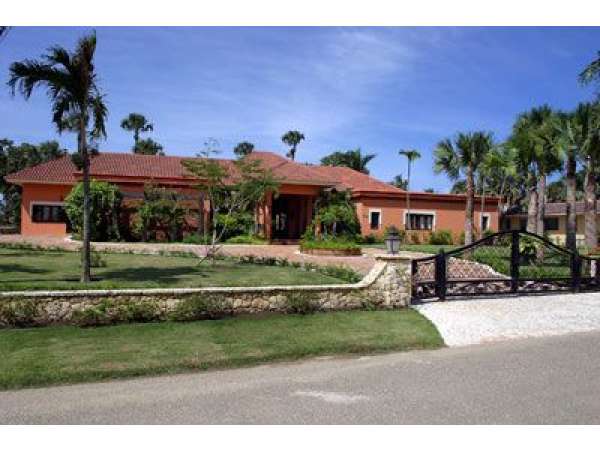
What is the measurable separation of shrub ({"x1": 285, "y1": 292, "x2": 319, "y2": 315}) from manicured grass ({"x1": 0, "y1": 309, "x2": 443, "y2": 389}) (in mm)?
215

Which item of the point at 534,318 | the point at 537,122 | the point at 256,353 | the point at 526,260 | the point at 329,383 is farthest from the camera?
the point at 537,122

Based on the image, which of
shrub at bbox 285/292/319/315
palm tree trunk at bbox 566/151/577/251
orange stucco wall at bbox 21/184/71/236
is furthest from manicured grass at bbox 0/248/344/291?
palm tree trunk at bbox 566/151/577/251

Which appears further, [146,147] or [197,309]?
[146,147]

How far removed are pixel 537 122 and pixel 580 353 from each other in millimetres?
22662

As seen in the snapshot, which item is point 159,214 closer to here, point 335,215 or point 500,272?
point 335,215

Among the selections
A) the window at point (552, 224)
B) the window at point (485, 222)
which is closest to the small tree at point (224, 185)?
the window at point (485, 222)

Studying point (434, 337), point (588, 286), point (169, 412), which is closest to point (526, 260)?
point (588, 286)

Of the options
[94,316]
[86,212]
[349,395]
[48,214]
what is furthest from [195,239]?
[349,395]

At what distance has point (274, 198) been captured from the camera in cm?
2908

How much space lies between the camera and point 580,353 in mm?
8133

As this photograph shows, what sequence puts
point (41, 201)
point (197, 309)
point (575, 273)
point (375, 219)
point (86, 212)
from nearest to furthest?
point (197, 309) → point (86, 212) → point (575, 273) → point (41, 201) → point (375, 219)

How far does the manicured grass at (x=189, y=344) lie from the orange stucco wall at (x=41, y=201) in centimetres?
2162

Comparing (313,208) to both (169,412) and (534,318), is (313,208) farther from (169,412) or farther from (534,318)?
(169,412)

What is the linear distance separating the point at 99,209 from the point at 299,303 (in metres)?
18.1
